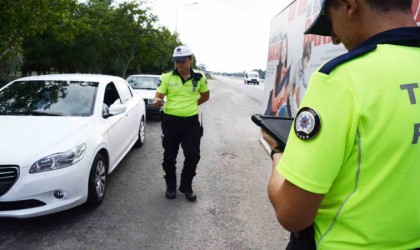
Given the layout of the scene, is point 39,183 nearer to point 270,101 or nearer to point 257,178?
point 257,178

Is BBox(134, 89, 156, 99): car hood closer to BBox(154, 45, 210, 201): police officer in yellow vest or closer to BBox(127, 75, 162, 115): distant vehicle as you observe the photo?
BBox(127, 75, 162, 115): distant vehicle

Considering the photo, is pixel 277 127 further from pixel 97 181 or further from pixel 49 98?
pixel 49 98

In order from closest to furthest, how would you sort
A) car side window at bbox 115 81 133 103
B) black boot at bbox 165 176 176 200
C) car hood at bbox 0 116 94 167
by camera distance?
1. car hood at bbox 0 116 94 167
2. black boot at bbox 165 176 176 200
3. car side window at bbox 115 81 133 103

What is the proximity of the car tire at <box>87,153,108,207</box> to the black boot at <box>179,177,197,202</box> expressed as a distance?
3.43 feet

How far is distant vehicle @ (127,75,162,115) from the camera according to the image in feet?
32.7

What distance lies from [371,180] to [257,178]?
4336 millimetres

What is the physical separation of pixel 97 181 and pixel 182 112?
4.41 feet

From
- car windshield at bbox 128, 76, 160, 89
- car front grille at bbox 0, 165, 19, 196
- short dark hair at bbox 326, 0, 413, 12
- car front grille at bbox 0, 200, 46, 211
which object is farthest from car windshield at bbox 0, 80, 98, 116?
car windshield at bbox 128, 76, 160, 89

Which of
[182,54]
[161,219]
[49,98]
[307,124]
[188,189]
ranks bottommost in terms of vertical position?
[161,219]

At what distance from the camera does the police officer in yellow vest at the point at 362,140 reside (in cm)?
85

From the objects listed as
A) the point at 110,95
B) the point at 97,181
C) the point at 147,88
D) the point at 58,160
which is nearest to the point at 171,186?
the point at 97,181

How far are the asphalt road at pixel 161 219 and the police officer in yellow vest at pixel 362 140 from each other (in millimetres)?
2355

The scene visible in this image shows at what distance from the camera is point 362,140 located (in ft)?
2.86

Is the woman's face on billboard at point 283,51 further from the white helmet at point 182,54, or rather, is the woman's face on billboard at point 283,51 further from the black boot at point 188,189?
the black boot at point 188,189
